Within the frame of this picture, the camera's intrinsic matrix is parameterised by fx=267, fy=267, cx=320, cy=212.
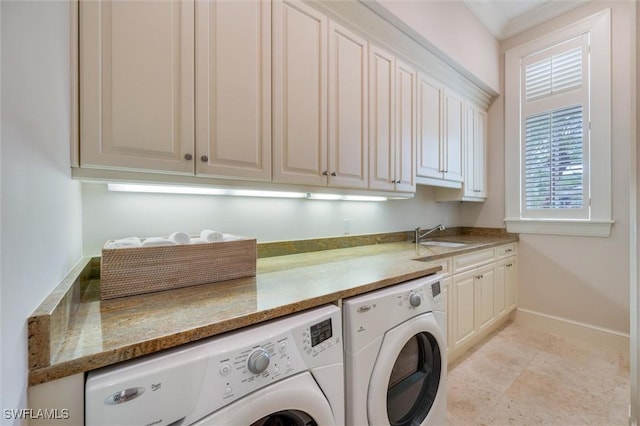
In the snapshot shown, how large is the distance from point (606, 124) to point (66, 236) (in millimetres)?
3710

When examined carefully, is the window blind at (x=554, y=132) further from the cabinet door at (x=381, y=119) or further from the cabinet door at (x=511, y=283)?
the cabinet door at (x=381, y=119)

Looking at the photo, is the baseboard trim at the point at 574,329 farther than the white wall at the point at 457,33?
Yes

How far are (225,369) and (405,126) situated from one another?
6.33ft

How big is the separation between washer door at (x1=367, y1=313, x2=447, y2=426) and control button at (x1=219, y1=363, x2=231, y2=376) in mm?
608

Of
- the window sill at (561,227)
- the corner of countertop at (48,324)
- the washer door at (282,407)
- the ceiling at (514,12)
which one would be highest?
the ceiling at (514,12)

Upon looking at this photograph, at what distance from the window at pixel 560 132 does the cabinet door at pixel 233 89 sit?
2825 mm

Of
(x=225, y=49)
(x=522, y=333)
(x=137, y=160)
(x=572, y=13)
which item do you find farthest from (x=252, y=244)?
(x=572, y=13)

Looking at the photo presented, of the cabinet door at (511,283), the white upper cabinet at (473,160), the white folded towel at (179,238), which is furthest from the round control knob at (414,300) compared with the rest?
the cabinet door at (511,283)

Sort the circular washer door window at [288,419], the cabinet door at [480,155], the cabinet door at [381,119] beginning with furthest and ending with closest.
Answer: the cabinet door at [480,155]
the cabinet door at [381,119]
the circular washer door window at [288,419]

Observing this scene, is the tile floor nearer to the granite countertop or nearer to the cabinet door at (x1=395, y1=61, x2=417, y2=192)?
the granite countertop

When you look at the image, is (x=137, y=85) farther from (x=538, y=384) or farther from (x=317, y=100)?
(x=538, y=384)

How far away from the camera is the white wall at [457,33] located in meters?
1.88

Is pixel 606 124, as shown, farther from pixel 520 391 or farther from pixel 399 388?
pixel 399 388

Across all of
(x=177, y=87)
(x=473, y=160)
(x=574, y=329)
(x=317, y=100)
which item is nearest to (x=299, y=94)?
(x=317, y=100)
